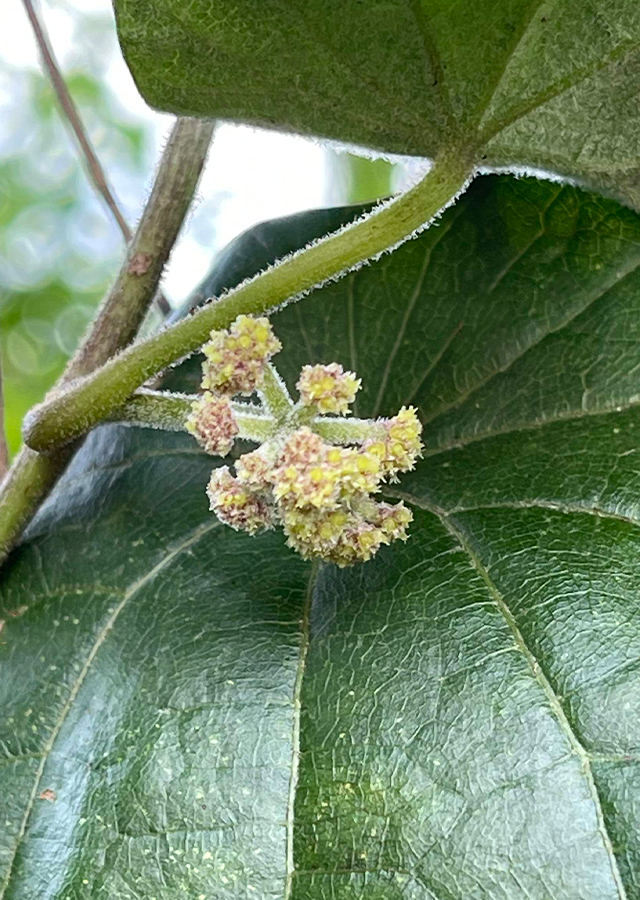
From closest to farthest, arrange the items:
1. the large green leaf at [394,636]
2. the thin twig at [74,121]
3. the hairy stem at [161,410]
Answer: the large green leaf at [394,636]
the hairy stem at [161,410]
the thin twig at [74,121]

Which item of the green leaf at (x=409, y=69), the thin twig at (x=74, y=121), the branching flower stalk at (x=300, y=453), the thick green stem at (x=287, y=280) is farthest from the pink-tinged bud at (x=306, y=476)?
the thin twig at (x=74, y=121)

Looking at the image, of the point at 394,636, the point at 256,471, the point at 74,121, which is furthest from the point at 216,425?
the point at 74,121

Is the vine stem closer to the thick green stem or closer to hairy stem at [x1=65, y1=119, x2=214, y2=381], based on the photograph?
hairy stem at [x1=65, y1=119, x2=214, y2=381]

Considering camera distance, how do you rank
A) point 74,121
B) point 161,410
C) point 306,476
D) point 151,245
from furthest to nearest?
point 74,121, point 151,245, point 161,410, point 306,476

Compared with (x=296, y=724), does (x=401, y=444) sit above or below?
above

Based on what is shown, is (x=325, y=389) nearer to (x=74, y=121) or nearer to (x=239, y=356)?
(x=239, y=356)

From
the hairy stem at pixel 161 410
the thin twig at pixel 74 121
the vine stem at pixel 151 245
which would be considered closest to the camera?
the hairy stem at pixel 161 410

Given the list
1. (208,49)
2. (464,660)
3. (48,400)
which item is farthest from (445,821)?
(208,49)

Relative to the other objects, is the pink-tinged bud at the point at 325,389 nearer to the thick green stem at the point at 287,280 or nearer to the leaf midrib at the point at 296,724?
the thick green stem at the point at 287,280
